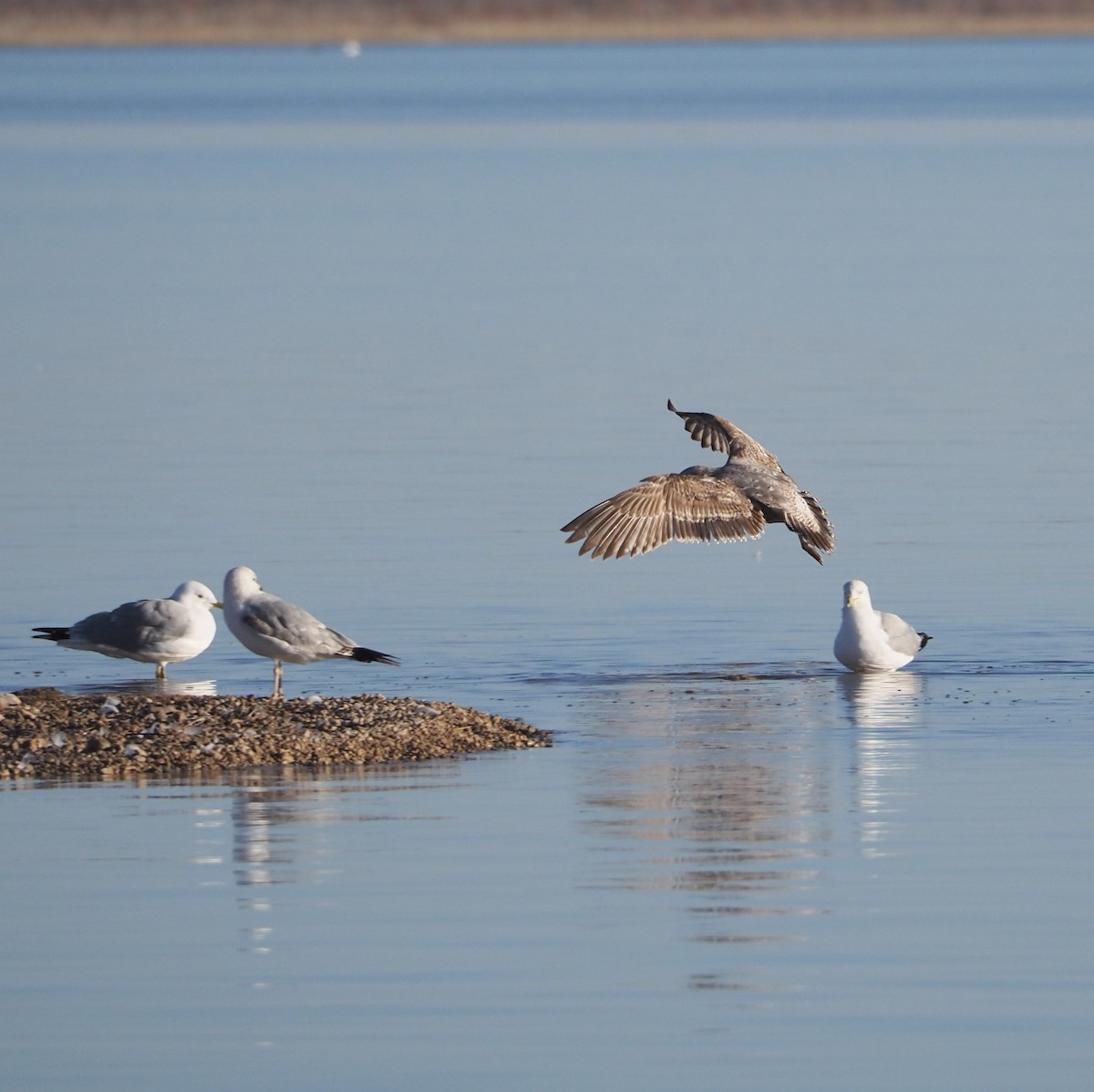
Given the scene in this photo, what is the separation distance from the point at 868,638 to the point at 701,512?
47.9 inches

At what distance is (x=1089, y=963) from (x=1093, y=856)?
145 cm

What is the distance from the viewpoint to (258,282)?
3938cm

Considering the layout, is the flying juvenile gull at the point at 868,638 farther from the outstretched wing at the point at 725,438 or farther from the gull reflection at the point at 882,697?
the outstretched wing at the point at 725,438

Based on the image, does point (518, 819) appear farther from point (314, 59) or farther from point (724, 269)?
point (314, 59)

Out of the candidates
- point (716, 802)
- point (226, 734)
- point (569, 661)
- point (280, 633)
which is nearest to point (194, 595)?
point (280, 633)

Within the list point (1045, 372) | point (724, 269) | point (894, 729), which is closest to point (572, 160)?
point (724, 269)

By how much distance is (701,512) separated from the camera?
15.1m

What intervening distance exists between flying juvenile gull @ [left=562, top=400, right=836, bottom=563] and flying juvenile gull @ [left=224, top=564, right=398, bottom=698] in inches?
66.4

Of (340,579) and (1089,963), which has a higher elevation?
(340,579)

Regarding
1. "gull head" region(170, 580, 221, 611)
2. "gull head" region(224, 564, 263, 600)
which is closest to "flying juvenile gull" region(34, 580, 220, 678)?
"gull head" region(170, 580, 221, 611)

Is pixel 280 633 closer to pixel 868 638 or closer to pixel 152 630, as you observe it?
pixel 152 630

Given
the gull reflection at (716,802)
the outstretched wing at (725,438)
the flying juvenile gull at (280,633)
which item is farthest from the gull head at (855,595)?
the flying juvenile gull at (280,633)

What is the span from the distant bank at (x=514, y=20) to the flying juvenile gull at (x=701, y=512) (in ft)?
371

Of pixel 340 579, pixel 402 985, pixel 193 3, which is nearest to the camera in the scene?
pixel 402 985
